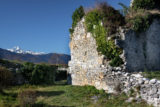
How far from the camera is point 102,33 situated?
11.0 metres

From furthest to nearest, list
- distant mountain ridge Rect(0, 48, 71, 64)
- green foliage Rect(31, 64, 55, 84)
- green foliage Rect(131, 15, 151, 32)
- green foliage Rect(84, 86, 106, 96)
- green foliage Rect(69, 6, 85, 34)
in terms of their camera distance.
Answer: distant mountain ridge Rect(0, 48, 71, 64) → green foliage Rect(31, 64, 55, 84) → green foliage Rect(69, 6, 85, 34) → green foliage Rect(131, 15, 151, 32) → green foliage Rect(84, 86, 106, 96)

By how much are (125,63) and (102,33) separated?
2479mm

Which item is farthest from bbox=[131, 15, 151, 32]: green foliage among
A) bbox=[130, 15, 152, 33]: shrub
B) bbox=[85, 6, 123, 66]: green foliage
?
bbox=[85, 6, 123, 66]: green foliage

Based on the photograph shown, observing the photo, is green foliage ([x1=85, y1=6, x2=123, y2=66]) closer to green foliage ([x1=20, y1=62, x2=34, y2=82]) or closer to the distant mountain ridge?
green foliage ([x1=20, y1=62, x2=34, y2=82])

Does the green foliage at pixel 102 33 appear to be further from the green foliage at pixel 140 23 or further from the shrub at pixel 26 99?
the shrub at pixel 26 99

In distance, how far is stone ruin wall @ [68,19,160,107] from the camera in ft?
26.8

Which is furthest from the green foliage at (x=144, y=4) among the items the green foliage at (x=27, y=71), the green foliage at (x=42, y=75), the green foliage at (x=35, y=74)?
the green foliage at (x=27, y=71)

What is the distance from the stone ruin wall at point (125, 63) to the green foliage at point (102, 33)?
349mm

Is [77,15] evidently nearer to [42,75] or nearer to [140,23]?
[140,23]

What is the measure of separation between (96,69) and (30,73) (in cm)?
811

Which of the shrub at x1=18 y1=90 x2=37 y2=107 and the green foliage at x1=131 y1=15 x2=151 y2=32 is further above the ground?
the green foliage at x1=131 y1=15 x2=151 y2=32

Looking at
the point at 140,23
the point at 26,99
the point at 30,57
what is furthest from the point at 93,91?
the point at 30,57

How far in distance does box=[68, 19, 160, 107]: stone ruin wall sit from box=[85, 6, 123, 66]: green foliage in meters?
0.35

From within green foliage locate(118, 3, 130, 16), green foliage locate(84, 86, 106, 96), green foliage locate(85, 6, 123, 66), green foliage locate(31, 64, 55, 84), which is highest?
green foliage locate(118, 3, 130, 16)
